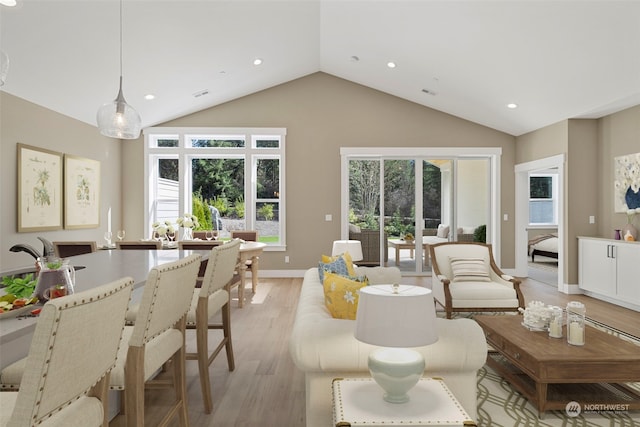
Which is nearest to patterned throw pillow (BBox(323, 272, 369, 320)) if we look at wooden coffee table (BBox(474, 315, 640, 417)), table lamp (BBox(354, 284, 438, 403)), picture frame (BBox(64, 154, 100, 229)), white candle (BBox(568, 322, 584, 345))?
table lamp (BBox(354, 284, 438, 403))

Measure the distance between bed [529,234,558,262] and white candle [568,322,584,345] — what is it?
21.3 feet

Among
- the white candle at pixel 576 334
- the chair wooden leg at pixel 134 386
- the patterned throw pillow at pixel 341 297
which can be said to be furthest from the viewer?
the white candle at pixel 576 334

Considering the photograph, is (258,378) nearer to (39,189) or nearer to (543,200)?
(39,189)

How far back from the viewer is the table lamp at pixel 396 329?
4.66 feet

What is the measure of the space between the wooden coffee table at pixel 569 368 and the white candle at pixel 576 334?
0.04 meters

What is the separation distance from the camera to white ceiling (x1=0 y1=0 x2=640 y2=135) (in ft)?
12.8

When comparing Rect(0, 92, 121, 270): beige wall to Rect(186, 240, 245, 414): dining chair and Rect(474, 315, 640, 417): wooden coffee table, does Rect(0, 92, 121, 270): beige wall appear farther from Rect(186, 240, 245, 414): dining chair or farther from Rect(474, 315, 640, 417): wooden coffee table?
Rect(474, 315, 640, 417): wooden coffee table

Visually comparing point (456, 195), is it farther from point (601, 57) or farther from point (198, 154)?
point (198, 154)

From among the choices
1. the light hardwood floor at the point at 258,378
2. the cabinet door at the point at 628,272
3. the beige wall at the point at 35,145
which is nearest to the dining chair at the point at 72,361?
the light hardwood floor at the point at 258,378

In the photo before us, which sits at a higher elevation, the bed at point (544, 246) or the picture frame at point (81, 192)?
the picture frame at point (81, 192)

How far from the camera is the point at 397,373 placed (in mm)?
1495

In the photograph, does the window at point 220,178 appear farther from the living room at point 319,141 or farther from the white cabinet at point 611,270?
the white cabinet at point 611,270

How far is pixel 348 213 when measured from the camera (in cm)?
729

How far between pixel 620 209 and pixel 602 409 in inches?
161
